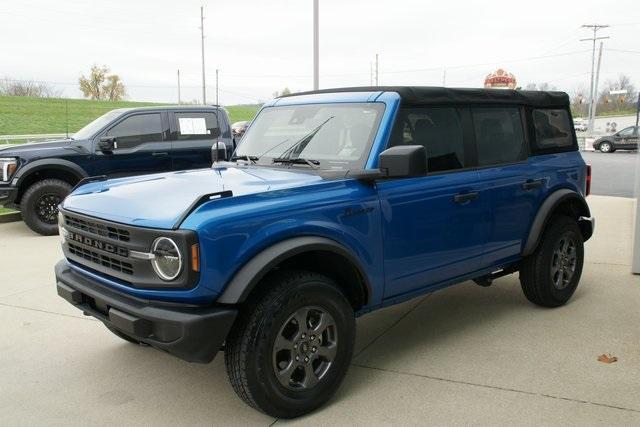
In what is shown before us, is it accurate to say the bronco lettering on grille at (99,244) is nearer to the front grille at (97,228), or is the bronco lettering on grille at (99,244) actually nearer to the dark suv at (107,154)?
the front grille at (97,228)

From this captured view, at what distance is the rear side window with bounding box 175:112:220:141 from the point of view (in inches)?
392

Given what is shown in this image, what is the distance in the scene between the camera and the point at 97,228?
10.8ft

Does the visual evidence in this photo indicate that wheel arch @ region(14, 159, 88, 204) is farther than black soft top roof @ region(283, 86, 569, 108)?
Yes

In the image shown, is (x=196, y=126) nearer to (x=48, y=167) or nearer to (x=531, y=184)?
(x=48, y=167)

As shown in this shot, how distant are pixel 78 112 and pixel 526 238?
38.3 meters

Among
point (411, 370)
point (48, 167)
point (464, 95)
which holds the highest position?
point (464, 95)

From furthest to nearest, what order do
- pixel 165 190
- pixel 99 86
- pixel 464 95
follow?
pixel 99 86 < pixel 464 95 < pixel 165 190

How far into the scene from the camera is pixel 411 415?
326 centimetres

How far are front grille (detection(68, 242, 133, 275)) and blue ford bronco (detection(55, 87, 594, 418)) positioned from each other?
0.04 feet

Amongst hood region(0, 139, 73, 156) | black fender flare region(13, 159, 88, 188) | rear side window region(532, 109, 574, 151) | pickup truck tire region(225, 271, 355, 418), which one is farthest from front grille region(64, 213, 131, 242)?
hood region(0, 139, 73, 156)

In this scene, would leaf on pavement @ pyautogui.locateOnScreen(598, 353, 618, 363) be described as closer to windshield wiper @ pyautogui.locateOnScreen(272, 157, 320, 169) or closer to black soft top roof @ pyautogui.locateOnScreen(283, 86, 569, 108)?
black soft top roof @ pyautogui.locateOnScreen(283, 86, 569, 108)

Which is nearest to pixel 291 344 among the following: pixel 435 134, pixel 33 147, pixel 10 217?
pixel 435 134

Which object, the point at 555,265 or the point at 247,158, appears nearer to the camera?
the point at 247,158

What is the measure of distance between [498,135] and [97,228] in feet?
9.96
